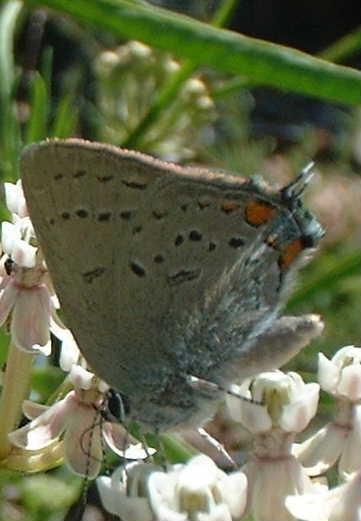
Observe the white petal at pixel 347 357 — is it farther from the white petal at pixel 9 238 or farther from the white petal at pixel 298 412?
the white petal at pixel 9 238

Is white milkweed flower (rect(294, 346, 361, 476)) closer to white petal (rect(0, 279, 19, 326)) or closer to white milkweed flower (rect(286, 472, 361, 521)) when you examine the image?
white milkweed flower (rect(286, 472, 361, 521))

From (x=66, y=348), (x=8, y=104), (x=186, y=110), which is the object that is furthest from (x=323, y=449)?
(x=186, y=110)

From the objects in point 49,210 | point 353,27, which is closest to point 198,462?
point 49,210

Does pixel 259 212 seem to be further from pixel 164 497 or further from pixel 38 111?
pixel 38 111

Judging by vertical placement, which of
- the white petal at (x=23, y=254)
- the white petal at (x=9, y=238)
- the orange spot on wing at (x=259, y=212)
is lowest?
the white petal at (x=23, y=254)

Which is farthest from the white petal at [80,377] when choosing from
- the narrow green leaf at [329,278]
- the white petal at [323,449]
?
the narrow green leaf at [329,278]

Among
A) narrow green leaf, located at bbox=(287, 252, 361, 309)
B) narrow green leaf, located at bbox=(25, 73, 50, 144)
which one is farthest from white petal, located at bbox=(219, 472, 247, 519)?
narrow green leaf, located at bbox=(25, 73, 50, 144)

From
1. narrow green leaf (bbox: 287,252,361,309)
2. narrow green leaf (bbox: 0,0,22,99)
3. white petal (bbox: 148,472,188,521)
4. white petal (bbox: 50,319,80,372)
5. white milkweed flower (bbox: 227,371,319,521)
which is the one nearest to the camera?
white petal (bbox: 148,472,188,521)
